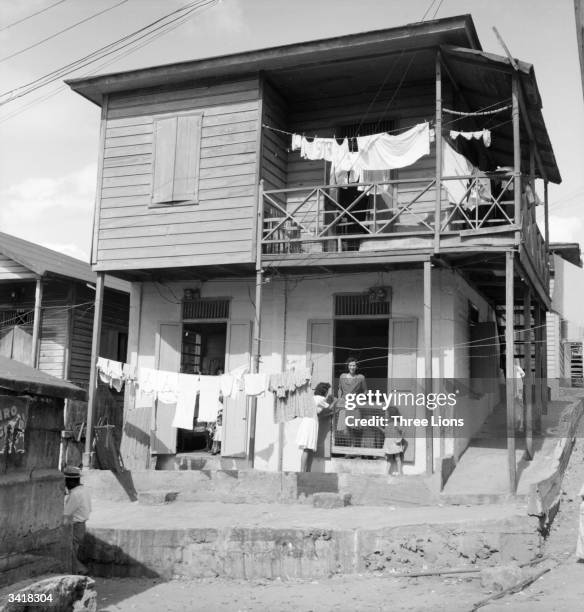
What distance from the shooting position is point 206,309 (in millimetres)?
14719

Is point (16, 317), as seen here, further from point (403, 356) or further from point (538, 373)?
point (538, 373)

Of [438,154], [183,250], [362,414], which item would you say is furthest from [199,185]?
[362,414]

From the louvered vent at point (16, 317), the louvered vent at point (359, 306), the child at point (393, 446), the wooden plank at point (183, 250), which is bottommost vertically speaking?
the child at point (393, 446)

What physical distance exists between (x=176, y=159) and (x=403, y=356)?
18.6 ft

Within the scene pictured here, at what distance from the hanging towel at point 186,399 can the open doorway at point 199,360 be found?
5.50 feet

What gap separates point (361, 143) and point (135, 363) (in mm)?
6313

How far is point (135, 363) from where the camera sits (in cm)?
1493

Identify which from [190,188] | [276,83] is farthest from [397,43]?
[190,188]

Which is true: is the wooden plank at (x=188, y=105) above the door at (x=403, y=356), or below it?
above

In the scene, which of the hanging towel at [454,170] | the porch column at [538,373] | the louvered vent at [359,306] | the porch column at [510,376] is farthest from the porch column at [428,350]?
the porch column at [538,373]

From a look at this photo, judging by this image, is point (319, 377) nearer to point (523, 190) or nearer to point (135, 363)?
point (135, 363)

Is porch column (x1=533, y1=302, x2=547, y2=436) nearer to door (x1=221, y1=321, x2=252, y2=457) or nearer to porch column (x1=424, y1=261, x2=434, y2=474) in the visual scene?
porch column (x1=424, y1=261, x2=434, y2=474)

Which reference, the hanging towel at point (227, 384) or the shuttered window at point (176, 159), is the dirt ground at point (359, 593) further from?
the shuttered window at point (176, 159)

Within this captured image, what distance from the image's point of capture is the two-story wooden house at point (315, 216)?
1233cm
